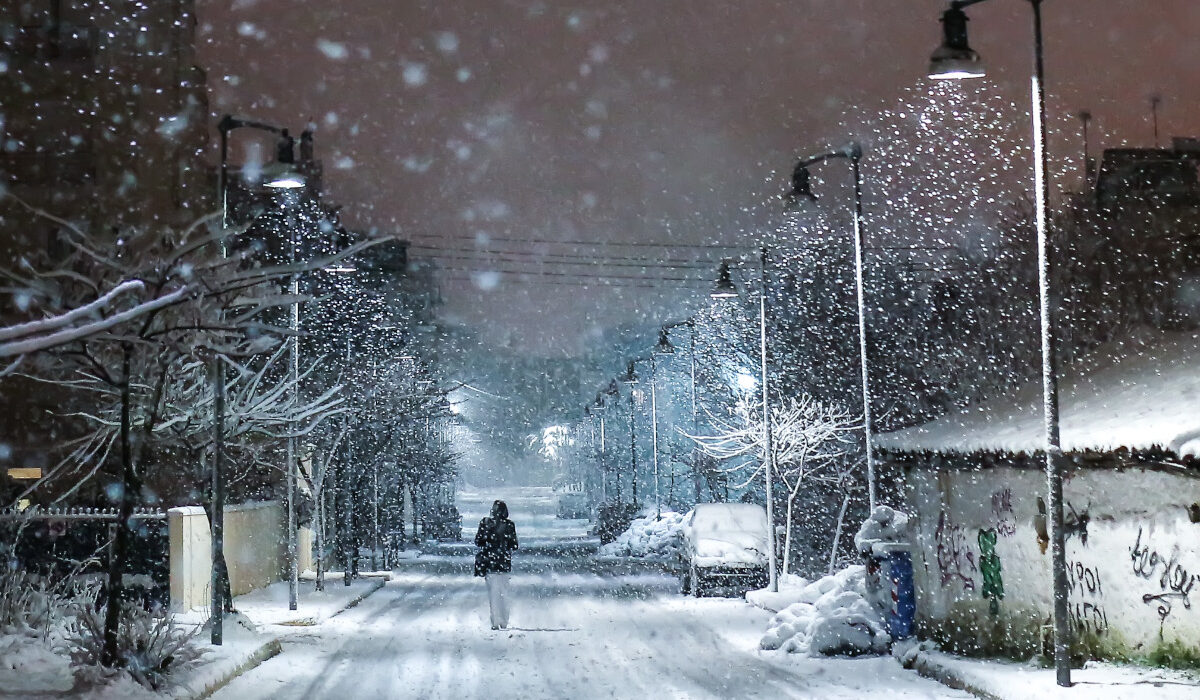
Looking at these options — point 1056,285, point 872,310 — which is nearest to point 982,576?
point 1056,285

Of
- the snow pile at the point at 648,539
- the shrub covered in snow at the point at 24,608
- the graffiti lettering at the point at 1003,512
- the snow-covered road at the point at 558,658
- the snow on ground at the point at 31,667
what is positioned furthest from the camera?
the snow pile at the point at 648,539

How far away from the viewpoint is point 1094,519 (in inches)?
652

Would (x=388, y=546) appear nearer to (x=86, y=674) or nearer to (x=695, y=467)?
(x=695, y=467)

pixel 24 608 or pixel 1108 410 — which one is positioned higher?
pixel 1108 410

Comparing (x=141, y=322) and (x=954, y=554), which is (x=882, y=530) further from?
(x=141, y=322)

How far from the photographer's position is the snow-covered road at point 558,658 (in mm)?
15734

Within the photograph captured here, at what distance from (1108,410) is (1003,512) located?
2566 mm

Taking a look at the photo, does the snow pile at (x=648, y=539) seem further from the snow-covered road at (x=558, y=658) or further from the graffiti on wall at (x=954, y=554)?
the graffiti on wall at (x=954, y=554)

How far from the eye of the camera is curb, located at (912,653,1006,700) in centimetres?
1497

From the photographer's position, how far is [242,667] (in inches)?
685

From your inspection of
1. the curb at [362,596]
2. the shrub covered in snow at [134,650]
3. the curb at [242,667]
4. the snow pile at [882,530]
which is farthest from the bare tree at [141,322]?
the snow pile at [882,530]

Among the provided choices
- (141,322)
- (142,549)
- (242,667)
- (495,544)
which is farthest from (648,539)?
(141,322)

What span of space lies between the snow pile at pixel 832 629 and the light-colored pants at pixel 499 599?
471 centimetres

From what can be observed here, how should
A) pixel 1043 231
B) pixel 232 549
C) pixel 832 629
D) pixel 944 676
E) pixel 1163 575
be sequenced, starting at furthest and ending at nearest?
pixel 232 549
pixel 832 629
pixel 944 676
pixel 1043 231
pixel 1163 575
